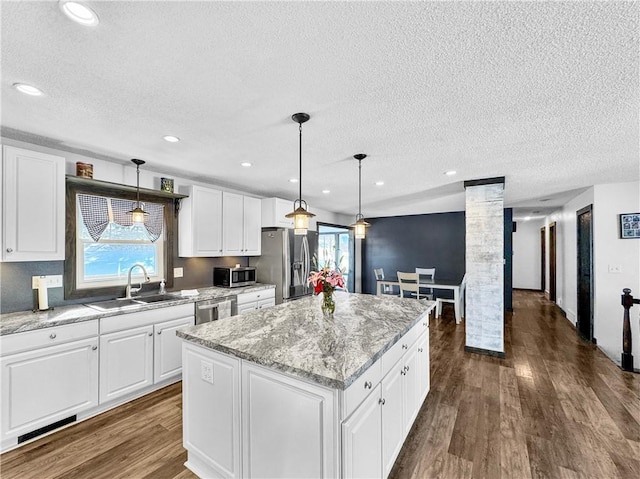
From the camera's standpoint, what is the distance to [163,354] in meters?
2.95

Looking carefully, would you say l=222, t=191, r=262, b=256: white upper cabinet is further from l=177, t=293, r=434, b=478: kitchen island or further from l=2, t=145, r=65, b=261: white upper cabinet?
l=177, t=293, r=434, b=478: kitchen island

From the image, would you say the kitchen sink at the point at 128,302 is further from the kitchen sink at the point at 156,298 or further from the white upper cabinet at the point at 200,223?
the white upper cabinet at the point at 200,223

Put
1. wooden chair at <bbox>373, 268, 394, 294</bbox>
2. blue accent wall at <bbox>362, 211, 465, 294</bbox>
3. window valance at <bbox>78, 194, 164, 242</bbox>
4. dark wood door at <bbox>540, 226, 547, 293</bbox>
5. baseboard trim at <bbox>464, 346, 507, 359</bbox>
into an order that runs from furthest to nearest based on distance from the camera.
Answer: dark wood door at <bbox>540, 226, 547, 293</bbox> < wooden chair at <bbox>373, 268, 394, 294</bbox> < blue accent wall at <bbox>362, 211, 465, 294</bbox> < baseboard trim at <bbox>464, 346, 507, 359</bbox> < window valance at <bbox>78, 194, 164, 242</bbox>

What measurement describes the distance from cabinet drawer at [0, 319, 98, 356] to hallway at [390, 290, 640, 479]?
105 inches

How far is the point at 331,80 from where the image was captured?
1645mm

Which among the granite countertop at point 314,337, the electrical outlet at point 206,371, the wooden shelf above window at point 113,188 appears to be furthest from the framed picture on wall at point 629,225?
the wooden shelf above window at point 113,188

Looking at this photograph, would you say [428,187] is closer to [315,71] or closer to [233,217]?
[233,217]

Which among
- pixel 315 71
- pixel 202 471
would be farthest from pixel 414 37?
pixel 202 471

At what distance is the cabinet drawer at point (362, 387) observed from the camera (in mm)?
1326

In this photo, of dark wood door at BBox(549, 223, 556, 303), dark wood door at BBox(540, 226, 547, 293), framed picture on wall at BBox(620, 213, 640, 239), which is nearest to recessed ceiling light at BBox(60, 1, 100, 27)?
framed picture on wall at BBox(620, 213, 640, 239)

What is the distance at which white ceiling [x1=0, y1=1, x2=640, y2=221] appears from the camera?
1.20 meters

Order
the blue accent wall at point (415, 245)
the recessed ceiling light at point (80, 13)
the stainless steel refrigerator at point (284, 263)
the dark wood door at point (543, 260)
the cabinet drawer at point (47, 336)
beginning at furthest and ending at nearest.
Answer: the dark wood door at point (543, 260) → the blue accent wall at point (415, 245) → the stainless steel refrigerator at point (284, 263) → the cabinet drawer at point (47, 336) → the recessed ceiling light at point (80, 13)

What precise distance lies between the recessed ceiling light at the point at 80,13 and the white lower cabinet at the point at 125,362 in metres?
2.38

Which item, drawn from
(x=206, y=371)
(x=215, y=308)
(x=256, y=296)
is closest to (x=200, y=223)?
(x=215, y=308)
